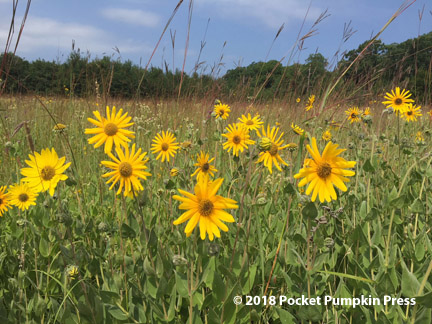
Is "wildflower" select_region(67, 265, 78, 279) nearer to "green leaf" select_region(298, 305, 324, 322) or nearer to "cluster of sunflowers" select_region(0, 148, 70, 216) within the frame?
"cluster of sunflowers" select_region(0, 148, 70, 216)

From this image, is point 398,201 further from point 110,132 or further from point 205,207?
point 110,132

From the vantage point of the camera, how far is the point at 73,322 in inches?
37.5

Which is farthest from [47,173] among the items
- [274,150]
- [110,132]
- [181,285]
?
[274,150]

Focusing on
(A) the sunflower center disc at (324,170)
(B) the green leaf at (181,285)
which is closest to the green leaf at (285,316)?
(B) the green leaf at (181,285)

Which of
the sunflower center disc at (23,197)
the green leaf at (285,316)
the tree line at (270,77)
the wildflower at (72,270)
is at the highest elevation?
the tree line at (270,77)

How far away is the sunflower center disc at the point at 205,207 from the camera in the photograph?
33.8 inches

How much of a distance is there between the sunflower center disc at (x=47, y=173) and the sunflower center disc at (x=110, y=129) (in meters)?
0.25

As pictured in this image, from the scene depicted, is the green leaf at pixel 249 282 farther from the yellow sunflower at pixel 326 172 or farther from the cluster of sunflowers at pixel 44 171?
the cluster of sunflowers at pixel 44 171

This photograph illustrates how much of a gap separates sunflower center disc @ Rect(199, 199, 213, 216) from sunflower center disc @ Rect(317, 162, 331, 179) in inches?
13.5

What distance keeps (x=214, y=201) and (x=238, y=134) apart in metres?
0.89

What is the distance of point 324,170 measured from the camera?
0.93 m

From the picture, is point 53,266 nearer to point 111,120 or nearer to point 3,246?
point 3,246

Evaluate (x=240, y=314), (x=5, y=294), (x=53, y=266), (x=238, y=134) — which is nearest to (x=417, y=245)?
(x=240, y=314)

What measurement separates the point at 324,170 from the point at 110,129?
76 centimetres
